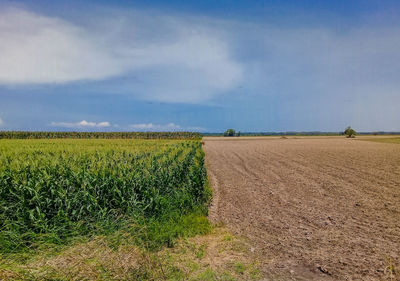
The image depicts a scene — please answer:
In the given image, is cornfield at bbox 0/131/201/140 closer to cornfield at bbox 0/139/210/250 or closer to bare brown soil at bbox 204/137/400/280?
bare brown soil at bbox 204/137/400/280

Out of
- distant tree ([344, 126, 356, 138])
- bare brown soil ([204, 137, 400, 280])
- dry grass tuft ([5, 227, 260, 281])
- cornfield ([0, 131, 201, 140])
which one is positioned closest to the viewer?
dry grass tuft ([5, 227, 260, 281])

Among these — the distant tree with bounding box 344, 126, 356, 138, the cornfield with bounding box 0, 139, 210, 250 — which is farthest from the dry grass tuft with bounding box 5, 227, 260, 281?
the distant tree with bounding box 344, 126, 356, 138

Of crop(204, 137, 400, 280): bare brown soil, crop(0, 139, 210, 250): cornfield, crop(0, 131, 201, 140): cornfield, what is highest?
crop(0, 131, 201, 140): cornfield

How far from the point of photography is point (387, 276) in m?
5.17

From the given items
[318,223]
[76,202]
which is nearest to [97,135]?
[76,202]

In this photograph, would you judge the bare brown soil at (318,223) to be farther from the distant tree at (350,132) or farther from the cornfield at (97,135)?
the distant tree at (350,132)

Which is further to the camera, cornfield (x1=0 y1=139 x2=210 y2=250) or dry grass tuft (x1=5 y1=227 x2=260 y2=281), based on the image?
cornfield (x1=0 y1=139 x2=210 y2=250)

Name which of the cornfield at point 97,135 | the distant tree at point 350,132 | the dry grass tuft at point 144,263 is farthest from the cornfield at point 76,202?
the distant tree at point 350,132

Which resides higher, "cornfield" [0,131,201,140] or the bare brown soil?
"cornfield" [0,131,201,140]

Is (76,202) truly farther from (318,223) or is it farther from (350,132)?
(350,132)

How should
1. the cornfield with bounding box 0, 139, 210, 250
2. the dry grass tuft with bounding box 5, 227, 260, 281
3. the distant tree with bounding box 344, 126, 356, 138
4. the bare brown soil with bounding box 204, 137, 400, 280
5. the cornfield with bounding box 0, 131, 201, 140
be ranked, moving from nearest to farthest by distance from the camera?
the dry grass tuft with bounding box 5, 227, 260, 281, the bare brown soil with bounding box 204, 137, 400, 280, the cornfield with bounding box 0, 139, 210, 250, the cornfield with bounding box 0, 131, 201, 140, the distant tree with bounding box 344, 126, 356, 138

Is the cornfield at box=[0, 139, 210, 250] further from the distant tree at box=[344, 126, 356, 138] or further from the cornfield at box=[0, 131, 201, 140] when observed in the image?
the distant tree at box=[344, 126, 356, 138]

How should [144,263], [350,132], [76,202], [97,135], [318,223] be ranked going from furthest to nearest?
[350,132] → [97,135] → [318,223] → [76,202] → [144,263]

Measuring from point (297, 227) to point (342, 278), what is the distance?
9.26 ft
